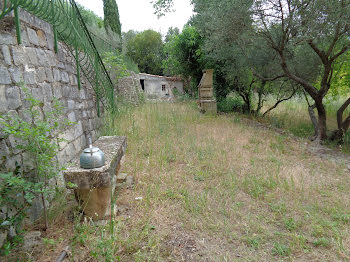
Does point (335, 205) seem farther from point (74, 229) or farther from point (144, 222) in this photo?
point (74, 229)

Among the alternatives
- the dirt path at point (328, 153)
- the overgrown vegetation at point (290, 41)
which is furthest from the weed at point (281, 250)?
the overgrown vegetation at point (290, 41)

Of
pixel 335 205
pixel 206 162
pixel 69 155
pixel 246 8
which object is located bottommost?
pixel 335 205

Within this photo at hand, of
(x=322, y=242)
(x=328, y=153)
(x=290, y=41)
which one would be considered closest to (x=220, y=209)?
(x=322, y=242)

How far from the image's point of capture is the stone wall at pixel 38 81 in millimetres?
2254

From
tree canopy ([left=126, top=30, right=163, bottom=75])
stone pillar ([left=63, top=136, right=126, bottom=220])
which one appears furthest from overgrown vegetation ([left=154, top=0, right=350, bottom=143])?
tree canopy ([left=126, top=30, right=163, bottom=75])

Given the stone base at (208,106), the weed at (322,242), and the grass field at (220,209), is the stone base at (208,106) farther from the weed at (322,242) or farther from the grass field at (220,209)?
the weed at (322,242)

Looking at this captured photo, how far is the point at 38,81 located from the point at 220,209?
275cm

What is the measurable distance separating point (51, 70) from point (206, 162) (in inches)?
116

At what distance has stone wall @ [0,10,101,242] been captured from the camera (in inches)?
88.7

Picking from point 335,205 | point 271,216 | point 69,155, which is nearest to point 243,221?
point 271,216

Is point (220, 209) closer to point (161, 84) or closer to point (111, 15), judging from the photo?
point (111, 15)

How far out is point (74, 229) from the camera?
7.72 ft

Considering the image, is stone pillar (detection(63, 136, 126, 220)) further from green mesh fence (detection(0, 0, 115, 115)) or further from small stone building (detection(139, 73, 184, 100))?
small stone building (detection(139, 73, 184, 100))

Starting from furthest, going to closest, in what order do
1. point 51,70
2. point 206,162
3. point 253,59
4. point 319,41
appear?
point 253,59 < point 319,41 < point 206,162 < point 51,70
